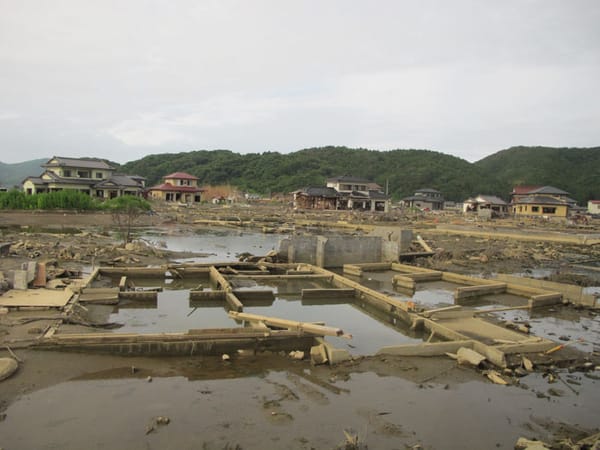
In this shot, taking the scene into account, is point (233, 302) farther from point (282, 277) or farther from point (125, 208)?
point (125, 208)

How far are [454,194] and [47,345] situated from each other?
73.6m

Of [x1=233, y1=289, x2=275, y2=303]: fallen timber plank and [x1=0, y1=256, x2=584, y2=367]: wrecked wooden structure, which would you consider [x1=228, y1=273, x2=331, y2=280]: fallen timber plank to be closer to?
[x1=0, y1=256, x2=584, y2=367]: wrecked wooden structure

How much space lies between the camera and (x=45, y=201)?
3412 centimetres

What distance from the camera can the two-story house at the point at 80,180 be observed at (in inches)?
1797

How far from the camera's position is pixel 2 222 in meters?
29.7

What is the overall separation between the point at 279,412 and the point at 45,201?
34106 mm

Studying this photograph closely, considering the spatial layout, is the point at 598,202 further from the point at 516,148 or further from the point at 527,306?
the point at 527,306

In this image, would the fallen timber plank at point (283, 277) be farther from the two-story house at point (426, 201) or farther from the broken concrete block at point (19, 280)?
the two-story house at point (426, 201)

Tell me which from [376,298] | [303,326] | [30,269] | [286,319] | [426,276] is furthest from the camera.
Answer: [426,276]

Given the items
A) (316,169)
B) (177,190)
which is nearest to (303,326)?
(177,190)

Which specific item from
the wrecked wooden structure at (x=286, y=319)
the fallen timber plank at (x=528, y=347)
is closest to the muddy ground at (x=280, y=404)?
the wrecked wooden structure at (x=286, y=319)

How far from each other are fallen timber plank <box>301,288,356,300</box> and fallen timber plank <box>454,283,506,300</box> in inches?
124

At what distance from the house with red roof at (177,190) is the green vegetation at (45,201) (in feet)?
68.5

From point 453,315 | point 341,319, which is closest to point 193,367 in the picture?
point 341,319
